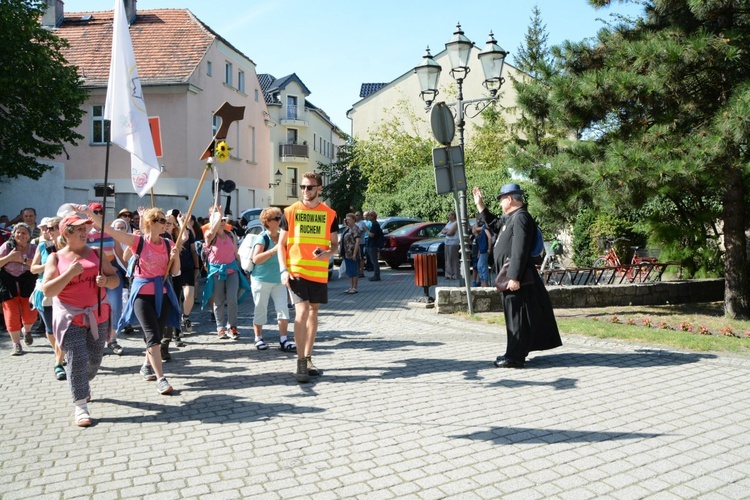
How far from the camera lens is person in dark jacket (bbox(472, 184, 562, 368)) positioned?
709cm

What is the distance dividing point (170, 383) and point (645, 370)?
4.72 meters

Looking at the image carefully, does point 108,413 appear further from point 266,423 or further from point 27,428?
point 266,423

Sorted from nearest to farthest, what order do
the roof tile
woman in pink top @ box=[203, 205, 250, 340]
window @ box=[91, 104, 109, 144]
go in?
woman in pink top @ box=[203, 205, 250, 340], the roof tile, window @ box=[91, 104, 109, 144]

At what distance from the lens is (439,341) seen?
344 inches

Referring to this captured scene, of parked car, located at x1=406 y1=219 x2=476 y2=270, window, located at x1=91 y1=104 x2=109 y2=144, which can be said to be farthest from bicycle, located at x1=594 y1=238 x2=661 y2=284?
window, located at x1=91 y1=104 x2=109 y2=144

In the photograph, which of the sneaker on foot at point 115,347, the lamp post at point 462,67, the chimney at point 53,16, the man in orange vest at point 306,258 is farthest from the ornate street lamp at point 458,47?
the chimney at point 53,16

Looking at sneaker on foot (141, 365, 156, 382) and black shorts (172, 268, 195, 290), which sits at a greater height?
black shorts (172, 268, 195, 290)

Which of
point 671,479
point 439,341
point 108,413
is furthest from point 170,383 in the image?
point 671,479

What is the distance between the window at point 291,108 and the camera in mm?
62438

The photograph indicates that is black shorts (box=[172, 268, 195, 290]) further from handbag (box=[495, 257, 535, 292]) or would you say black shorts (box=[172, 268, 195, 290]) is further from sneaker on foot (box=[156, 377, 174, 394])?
handbag (box=[495, 257, 535, 292])

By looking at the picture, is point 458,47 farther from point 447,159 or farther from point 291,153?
point 291,153

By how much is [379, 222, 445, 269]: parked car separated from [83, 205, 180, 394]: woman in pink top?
15.1 metres

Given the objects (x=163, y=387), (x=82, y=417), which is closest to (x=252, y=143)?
(x=163, y=387)

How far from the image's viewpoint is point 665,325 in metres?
9.62
